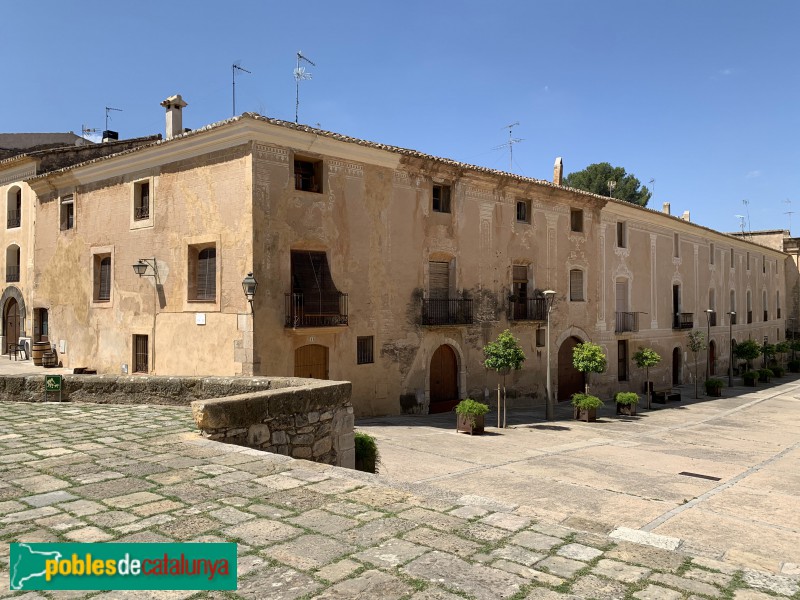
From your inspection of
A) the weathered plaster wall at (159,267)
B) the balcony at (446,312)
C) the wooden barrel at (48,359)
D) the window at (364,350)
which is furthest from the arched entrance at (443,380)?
the wooden barrel at (48,359)

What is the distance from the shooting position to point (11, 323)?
24.3 m

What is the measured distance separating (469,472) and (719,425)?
12.5 meters

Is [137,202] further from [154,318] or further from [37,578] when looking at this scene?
[37,578]

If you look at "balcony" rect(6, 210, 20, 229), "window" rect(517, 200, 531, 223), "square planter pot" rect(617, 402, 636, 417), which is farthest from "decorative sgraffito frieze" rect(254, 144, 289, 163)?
"balcony" rect(6, 210, 20, 229)

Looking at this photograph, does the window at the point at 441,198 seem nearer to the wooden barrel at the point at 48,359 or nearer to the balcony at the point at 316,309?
the balcony at the point at 316,309

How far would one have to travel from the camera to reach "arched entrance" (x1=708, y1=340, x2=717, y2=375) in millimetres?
36312

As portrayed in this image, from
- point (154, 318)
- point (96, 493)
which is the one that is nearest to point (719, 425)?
point (154, 318)

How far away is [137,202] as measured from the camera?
715 inches

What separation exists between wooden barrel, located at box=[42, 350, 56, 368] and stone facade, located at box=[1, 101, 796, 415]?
1.74 ft

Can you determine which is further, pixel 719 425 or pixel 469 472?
pixel 719 425

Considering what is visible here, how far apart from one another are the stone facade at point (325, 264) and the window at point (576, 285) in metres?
0.07

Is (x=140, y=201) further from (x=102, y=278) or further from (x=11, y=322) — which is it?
(x=11, y=322)

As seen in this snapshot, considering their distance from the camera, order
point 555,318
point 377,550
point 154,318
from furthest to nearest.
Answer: point 555,318
point 154,318
point 377,550

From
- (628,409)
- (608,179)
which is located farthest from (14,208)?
(608,179)
